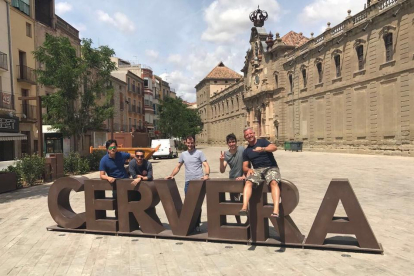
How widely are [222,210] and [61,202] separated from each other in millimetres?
3221

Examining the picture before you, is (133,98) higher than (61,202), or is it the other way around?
(133,98)

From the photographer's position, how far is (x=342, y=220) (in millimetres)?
5258

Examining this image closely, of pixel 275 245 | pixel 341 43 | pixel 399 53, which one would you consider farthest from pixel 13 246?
pixel 341 43

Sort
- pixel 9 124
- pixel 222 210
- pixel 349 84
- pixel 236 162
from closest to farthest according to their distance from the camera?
pixel 222 210 < pixel 236 162 < pixel 9 124 < pixel 349 84

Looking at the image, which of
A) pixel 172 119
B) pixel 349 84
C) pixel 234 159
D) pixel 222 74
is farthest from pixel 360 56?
pixel 222 74

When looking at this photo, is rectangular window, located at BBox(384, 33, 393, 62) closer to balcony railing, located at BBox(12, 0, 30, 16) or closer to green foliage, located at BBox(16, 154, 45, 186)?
green foliage, located at BBox(16, 154, 45, 186)

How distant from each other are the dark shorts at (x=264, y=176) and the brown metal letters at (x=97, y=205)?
2491mm

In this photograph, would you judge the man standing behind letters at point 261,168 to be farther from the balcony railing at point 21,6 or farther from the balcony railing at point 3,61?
the balcony railing at point 21,6

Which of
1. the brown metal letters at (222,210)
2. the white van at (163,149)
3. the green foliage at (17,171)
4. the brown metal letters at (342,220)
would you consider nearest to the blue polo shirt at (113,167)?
the brown metal letters at (222,210)

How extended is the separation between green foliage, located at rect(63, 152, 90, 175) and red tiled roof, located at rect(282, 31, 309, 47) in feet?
114

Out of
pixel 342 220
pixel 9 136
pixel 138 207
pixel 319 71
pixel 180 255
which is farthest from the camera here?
pixel 319 71

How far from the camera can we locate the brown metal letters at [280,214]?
5.35 metres

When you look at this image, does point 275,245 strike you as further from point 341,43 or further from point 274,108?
point 274,108

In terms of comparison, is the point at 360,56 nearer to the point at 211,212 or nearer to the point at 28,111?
the point at 28,111
